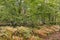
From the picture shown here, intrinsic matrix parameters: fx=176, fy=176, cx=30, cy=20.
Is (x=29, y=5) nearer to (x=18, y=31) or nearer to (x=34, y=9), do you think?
(x=34, y=9)

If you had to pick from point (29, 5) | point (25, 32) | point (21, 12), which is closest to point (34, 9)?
point (29, 5)

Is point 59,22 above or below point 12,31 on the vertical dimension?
below

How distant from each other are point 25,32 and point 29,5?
6.65 metres

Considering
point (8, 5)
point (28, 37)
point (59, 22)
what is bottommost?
point (59, 22)

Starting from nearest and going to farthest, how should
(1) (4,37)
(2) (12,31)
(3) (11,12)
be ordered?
(1) (4,37) < (2) (12,31) < (3) (11,12)

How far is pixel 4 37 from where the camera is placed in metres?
12.6

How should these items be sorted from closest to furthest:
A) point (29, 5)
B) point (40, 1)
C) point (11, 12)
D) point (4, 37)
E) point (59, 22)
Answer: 1. point (4, 37)
2. point (11, 12)
3. point (29, 5)
4. point (40, 1)
5. point (59, 22)

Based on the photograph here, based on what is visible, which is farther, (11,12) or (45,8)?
(45,8)

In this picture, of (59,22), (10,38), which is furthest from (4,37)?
(59,22)

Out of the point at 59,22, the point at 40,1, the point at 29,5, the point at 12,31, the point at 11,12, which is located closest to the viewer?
the point at 12,31

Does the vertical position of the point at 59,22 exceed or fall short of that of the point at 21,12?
it falls short

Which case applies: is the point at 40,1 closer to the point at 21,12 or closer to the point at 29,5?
the point at 29,5

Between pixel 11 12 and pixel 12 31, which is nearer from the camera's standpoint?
pixel 12 31

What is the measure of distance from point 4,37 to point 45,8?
12.3 m
